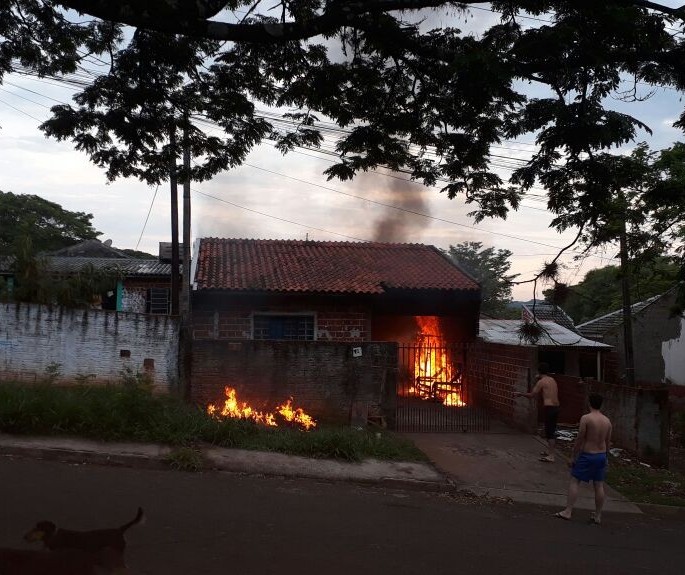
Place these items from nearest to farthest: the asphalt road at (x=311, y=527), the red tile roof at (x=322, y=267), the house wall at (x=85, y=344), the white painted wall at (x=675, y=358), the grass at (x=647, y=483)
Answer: the asphalt road at (x=311, y=527) → the grass at (x=647, y=483) → the house wall at (x=85, y=344) → the red tile roof at (x=322, y=267) → the white painted wall at (x=675, y=358)

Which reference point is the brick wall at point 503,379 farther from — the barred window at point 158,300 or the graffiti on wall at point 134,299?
the graffiti on wall at point 134,299

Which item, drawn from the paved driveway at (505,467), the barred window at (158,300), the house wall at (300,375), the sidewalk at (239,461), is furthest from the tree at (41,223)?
the paved driveway at (505,467)

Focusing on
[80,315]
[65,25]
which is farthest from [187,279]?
[65,25]

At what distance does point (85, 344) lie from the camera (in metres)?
11.2

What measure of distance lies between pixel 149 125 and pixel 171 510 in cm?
480

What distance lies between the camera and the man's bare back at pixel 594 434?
7105 millimetres

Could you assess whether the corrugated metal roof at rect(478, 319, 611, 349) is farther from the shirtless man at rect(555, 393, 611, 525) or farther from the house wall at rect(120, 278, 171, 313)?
the house wall at rect(120, 278, 171, 313)

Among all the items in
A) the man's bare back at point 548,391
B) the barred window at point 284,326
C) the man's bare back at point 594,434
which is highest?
the barred window at point 284,326

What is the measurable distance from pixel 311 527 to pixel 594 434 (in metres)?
3.47

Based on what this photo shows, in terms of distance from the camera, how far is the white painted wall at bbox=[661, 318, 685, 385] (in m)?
21.3

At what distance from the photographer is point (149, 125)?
26.4 ft

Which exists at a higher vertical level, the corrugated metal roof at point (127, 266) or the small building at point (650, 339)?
the corrugated metal roof at point (127, 266)

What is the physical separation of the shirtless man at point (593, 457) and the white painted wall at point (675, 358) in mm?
16265

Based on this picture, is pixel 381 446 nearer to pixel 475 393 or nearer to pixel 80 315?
pixel 475 393
